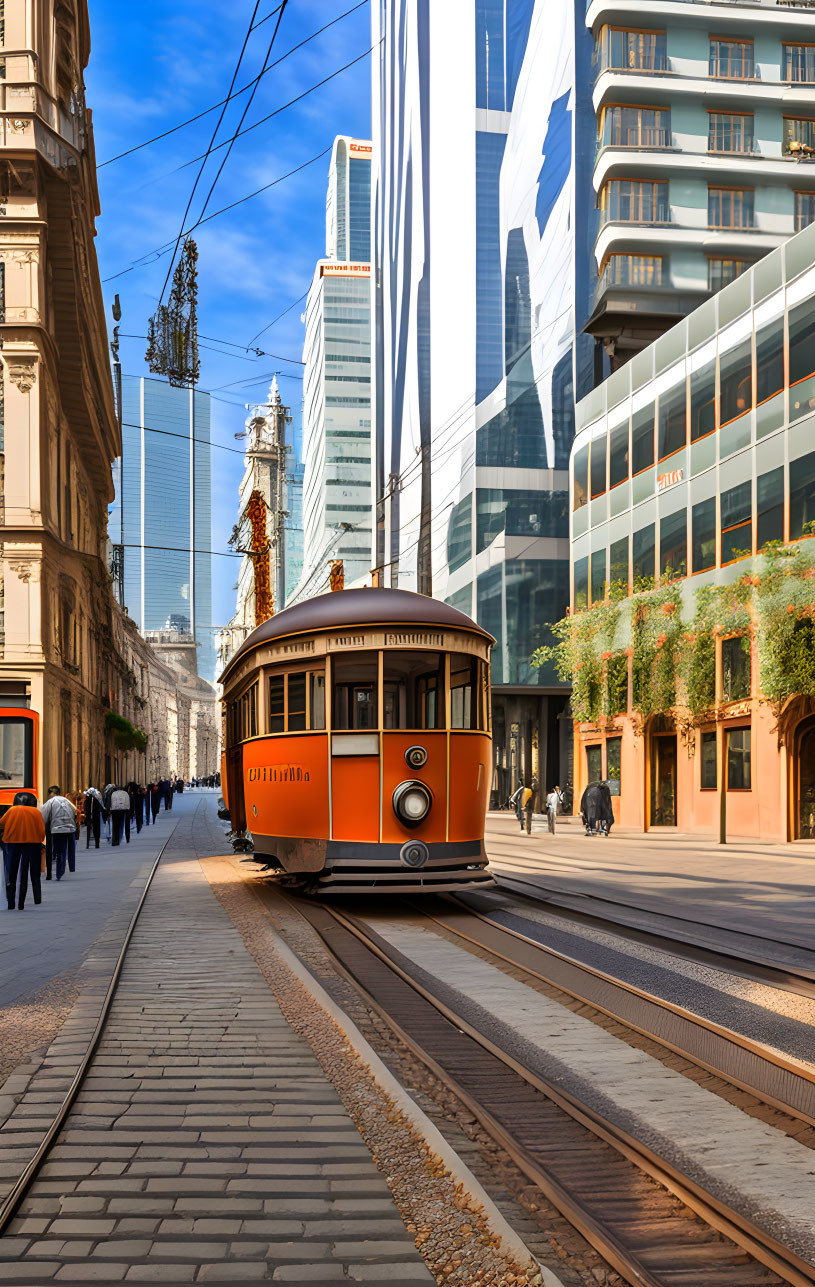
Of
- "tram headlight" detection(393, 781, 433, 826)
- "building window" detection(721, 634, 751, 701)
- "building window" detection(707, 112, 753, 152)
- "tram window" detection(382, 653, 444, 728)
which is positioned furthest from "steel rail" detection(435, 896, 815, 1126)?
"building window" detection(707, 112, 753, 152)

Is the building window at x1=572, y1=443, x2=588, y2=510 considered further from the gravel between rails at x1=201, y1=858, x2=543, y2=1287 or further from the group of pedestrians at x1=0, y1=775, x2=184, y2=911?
the gravel between rails at x1=201, y1=858, x2=543, y2=1287

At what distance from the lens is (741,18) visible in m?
42.5

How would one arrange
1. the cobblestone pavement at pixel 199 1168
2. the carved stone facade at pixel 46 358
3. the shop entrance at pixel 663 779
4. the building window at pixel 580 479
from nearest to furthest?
the cobblestone pavement at pixel 199 1168 → the carved stone facade at pixel 46 358 → the shop entrance at pixel 663 779 → the building window at pixel 580 479

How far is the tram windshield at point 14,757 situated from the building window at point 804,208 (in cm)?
3333

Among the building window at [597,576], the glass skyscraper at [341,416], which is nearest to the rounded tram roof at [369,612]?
the building window at [597,576]

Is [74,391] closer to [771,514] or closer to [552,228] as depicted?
[552,228]

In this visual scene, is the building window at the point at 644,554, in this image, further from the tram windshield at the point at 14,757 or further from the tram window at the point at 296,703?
the tram window at the point at 296,703

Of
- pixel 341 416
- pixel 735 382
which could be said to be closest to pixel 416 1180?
pixel 735 382

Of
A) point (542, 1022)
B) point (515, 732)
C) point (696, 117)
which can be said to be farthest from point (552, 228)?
point (542, 1022)

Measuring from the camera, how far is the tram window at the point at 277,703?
1444 centimetres

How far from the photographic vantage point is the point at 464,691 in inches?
543

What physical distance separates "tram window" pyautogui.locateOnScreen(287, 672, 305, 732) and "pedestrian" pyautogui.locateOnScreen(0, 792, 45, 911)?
11.5 feet

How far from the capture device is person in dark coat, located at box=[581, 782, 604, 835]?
32375mm

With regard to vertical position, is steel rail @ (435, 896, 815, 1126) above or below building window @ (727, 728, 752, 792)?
below
